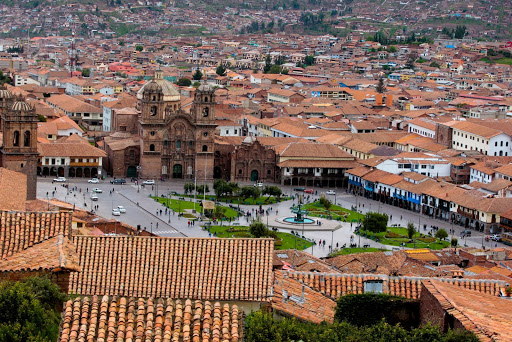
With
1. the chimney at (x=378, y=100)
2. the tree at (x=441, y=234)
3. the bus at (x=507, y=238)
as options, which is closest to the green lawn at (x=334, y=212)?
the tree at (x=441, y=234)

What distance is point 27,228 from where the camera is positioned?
24031 millimetres

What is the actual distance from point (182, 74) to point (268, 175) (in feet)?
254

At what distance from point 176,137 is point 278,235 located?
22423 mm

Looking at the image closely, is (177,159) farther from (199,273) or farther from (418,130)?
(199,273)

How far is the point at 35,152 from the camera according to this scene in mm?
53500

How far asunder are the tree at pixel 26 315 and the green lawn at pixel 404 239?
40.4m

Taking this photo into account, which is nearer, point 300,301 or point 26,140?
point 300,301

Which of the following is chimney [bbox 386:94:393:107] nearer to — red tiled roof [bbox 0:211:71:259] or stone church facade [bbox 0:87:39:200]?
stone church facade [bbox 0:87:39:200]

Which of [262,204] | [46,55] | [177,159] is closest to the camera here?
[262,204]

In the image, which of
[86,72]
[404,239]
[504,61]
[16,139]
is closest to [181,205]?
[404,239]

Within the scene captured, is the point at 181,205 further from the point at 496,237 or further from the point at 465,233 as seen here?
the point at 496,237

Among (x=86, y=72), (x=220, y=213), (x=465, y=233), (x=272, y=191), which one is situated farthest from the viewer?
(x=86, y=72)

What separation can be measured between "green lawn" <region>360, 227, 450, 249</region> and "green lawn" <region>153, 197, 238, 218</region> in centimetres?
918

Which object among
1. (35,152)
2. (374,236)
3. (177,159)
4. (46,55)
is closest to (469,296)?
(35,152)
